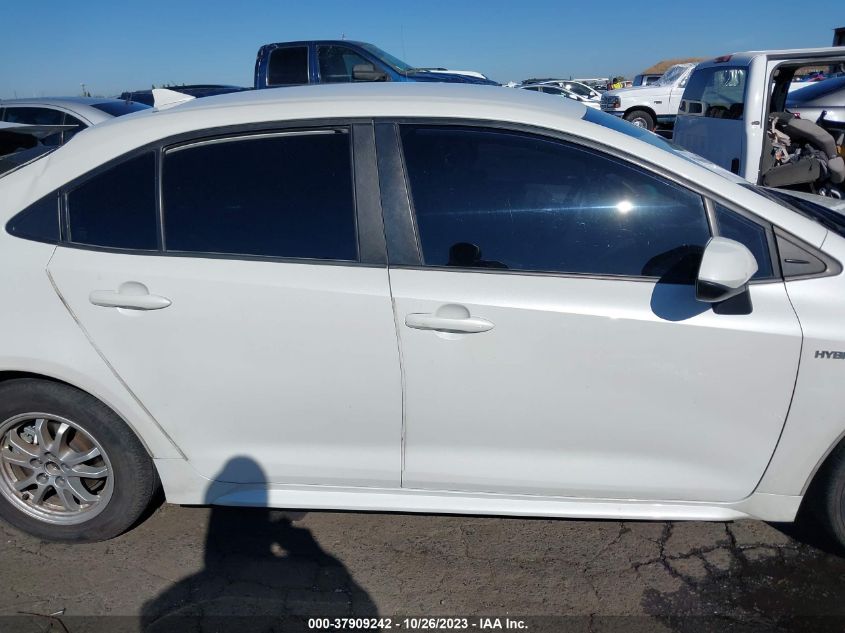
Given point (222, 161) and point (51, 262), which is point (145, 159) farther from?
point (51, 262)

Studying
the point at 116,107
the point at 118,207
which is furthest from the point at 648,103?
the point at 118,207

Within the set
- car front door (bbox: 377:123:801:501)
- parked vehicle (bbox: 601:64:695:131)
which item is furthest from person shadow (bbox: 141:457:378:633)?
parked vehicle (bbox: 601:64:695:131)

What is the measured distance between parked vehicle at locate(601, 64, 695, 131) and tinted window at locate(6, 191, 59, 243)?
16739 millimetres

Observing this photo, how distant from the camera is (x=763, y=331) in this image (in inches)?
89.7

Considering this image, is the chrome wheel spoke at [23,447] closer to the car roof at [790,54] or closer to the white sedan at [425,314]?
the white sedan at [425,314]

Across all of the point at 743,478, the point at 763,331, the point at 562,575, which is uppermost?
the point at 763,331

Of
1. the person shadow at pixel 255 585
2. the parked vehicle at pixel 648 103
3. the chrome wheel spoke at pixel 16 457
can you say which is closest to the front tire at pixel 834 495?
the person shadow at pixel 255 585

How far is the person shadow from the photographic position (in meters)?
2.52

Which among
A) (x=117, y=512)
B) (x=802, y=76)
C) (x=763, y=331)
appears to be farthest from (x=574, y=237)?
(x=802, y=76)

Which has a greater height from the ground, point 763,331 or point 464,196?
point 464,196

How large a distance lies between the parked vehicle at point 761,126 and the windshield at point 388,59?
4.19m

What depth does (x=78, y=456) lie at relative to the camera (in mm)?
2744

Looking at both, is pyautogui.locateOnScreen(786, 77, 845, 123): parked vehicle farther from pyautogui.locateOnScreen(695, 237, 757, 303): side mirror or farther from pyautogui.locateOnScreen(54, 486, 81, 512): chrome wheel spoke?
pyautogui.locateOnScreen(54, 486, 81, 512): chrome wheel spoke

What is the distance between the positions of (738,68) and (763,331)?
194 inches
